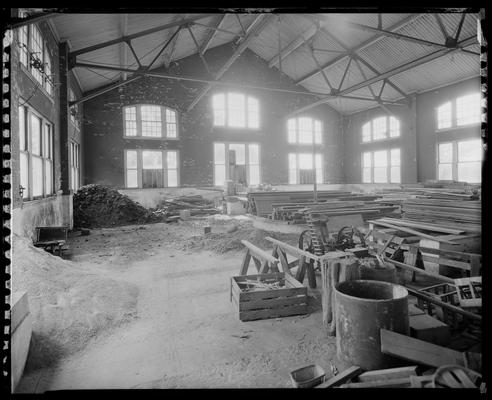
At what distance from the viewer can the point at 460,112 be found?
605 inches

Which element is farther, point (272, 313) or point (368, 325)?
point (272, 313)

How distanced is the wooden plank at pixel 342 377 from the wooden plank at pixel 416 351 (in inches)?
12.0

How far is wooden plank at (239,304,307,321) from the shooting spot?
454cm

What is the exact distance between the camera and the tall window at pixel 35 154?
24.3 ft

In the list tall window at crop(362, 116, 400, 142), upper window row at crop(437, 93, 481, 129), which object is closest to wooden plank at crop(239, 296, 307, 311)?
upper window row at crop(437, 93, 481, 129)

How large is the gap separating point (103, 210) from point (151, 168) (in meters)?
5.04

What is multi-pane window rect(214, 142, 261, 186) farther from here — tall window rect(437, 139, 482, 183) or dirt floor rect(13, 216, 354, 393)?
dirt floor rect(13, 216, 354, 393)

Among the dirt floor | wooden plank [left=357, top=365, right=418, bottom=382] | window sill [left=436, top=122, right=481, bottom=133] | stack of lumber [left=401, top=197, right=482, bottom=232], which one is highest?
window sill [left=436, top=122, right=481, bottom=133]

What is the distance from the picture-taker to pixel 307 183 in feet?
70.1

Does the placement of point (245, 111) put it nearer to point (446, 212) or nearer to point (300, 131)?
point (300, 131)

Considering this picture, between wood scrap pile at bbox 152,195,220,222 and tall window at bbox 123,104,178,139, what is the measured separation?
11.9ft

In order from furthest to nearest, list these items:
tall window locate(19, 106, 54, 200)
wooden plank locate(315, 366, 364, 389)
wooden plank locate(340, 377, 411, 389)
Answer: tall window locate(19, 106, 54, 200)
wooden plank locate(315, 366, 364, 389)
wooden plank locate(340, 377, 411, 389)

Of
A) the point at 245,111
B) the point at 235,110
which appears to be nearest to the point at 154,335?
the point at 235,110

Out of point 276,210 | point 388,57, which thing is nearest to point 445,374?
point 276,210
